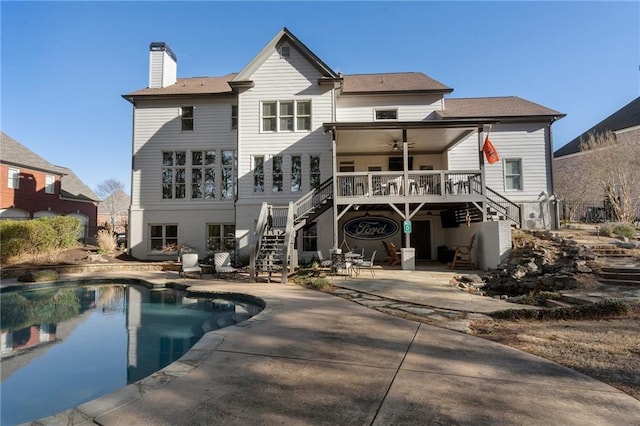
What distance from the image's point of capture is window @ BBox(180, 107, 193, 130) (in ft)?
59.4

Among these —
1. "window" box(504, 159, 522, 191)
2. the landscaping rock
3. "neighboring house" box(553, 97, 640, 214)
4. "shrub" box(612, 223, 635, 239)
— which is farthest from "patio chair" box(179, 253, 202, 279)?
"neighboring house" box(553, 97, 640, 214)

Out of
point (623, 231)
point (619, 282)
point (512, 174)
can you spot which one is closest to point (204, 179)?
point (512, 174)

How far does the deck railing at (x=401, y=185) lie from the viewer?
13.8 m

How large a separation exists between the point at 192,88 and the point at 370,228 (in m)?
12.3

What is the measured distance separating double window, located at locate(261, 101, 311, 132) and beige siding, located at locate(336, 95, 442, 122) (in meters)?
2.38

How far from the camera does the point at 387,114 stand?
17.7 meters

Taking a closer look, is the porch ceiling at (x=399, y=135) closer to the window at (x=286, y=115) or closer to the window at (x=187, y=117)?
the window at (x=286, y=115)

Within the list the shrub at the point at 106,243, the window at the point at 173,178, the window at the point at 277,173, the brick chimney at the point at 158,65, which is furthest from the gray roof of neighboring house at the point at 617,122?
the shrub at the point at 106,243

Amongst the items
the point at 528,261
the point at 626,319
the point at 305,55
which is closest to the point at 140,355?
the point at 626,319

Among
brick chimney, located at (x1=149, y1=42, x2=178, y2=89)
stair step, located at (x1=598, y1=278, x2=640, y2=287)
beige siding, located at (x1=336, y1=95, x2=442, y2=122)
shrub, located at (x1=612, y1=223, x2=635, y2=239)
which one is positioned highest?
brick chimney, located at (x1=149, y1=42, x2=178, y2=89)

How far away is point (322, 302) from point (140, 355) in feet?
12.1

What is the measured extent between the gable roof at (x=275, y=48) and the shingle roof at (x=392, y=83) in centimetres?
177

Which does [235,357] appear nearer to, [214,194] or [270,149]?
[270,149]

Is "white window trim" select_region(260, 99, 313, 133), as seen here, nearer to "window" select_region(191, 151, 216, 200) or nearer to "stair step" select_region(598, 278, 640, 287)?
"window" select_region(191, 151, 216, 200)
